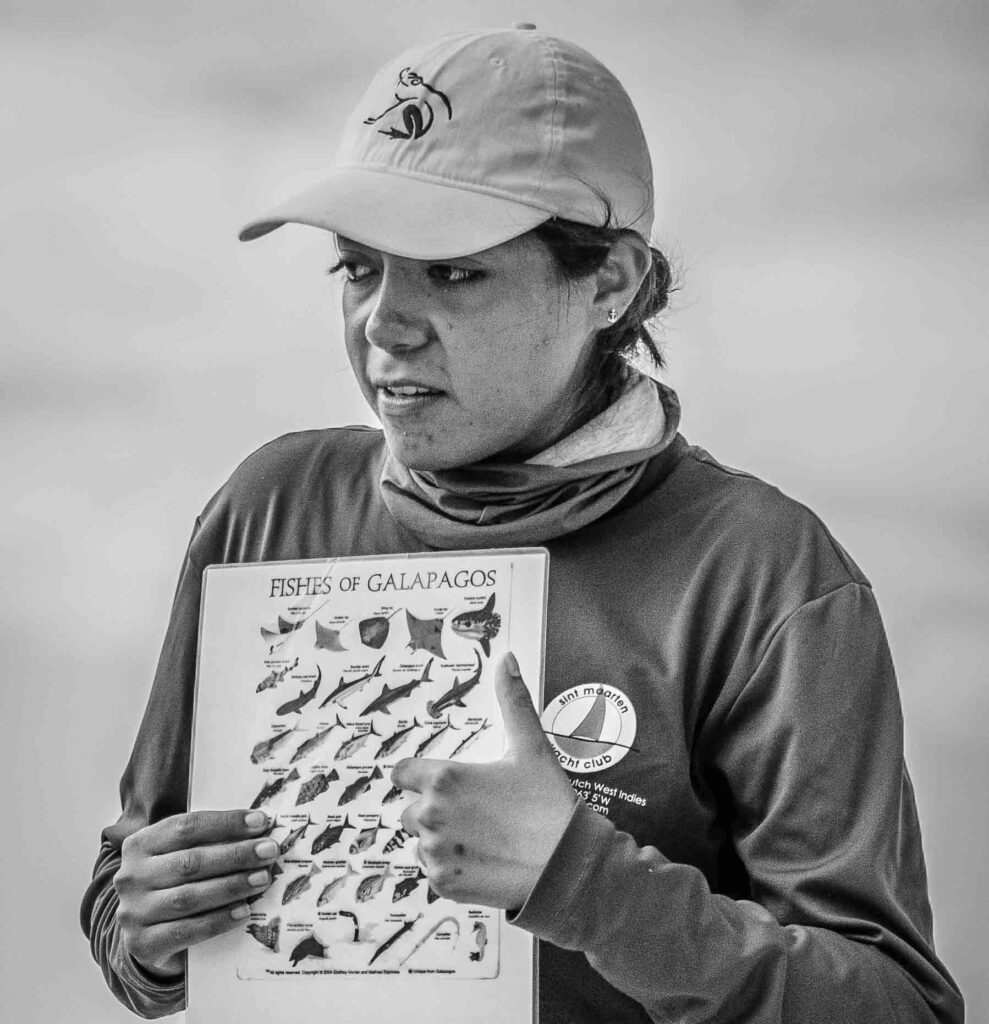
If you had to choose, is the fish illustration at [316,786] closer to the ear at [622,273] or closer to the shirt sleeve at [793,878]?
the shirt sleeve at [793,878]

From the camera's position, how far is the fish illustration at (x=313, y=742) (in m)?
1.04

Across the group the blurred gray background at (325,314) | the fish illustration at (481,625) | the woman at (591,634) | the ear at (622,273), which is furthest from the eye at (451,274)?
the blurred gray background at (325,314)

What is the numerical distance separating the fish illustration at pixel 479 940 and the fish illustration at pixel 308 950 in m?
0.09

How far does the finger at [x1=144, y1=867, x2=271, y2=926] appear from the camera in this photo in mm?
1011

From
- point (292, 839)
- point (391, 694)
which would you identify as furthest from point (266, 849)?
point (391, 694)

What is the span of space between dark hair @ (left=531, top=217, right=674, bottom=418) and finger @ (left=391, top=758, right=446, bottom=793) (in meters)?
0.31

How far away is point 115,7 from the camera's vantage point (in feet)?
7.06

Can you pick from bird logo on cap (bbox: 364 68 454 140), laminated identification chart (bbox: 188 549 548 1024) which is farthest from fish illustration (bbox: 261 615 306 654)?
bird logo on cap (bbox: 364 68 454 140)

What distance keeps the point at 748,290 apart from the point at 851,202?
158mm

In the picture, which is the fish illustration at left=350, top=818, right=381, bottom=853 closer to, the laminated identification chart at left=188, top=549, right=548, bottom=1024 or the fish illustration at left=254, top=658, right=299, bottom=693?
the laminated identification chart at left=188, top=549, right=548, bottom=1024

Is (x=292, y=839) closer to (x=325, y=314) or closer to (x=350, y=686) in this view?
(x=350, y=686)

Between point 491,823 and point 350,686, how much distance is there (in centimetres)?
16

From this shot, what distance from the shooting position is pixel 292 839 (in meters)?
1.03

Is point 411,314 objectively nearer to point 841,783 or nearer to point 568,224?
point 568,224
